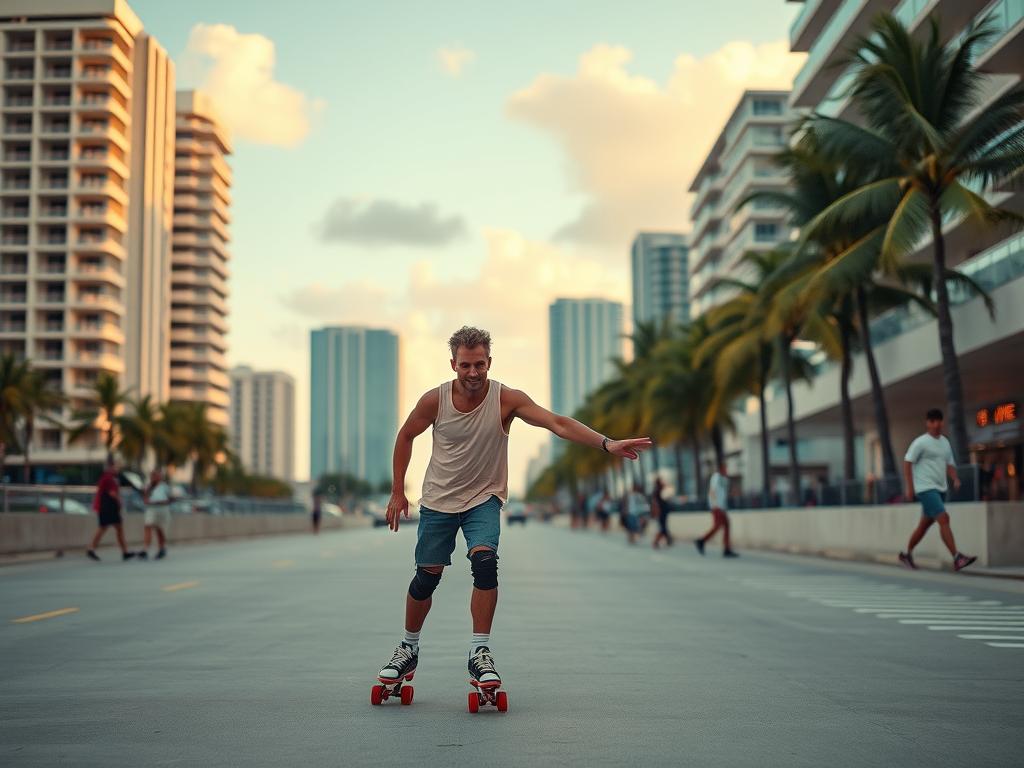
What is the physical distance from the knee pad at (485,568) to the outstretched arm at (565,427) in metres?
0.71

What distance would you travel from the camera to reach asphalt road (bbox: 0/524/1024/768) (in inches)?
213

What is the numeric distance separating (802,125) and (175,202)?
114 meters

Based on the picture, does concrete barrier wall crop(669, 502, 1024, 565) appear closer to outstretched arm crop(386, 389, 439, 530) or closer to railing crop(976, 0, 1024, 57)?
railing crop(976, 0, 1024, 57)

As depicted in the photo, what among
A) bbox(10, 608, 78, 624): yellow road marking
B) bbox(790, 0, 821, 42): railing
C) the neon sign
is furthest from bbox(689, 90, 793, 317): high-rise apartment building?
bbox(10, 608, 78, 624): yellow road marking

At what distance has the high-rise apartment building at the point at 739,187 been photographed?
9056 centimetres

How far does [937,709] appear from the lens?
6508 millimetres

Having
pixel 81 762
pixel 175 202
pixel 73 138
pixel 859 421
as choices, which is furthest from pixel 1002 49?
pixel 175 202

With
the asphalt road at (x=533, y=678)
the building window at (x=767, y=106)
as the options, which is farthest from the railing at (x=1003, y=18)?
the building window at (x=767, y=106)

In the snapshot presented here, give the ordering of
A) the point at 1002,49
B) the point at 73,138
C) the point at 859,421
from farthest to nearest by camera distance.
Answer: the point at 73,138, the point at 859,421, the point at 1002,49

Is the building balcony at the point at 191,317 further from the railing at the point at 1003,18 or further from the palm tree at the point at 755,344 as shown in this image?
the railing at the point at 1003,18

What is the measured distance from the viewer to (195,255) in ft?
436

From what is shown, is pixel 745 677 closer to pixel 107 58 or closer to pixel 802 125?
pixel 802 125

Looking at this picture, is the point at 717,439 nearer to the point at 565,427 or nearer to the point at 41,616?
the point at 41,616

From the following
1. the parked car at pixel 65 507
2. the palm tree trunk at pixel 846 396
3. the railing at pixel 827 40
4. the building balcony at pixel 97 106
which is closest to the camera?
the parked car at pixel 65 507
